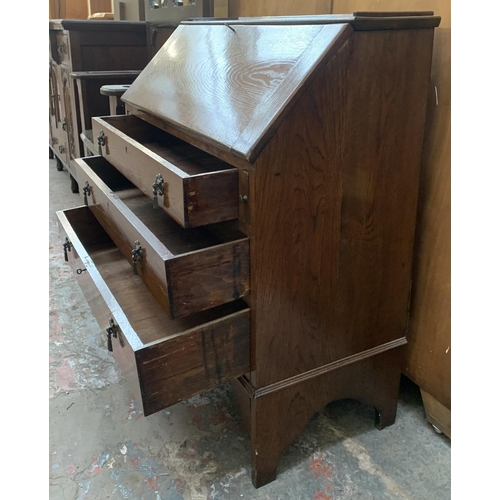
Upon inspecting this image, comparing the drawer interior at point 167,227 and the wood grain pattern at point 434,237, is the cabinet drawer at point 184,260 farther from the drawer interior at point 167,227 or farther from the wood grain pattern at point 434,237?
the wood grain pattern at point 434,237

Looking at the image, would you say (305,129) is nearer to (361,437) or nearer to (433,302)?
(433,302)

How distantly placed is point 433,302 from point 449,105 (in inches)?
20.3

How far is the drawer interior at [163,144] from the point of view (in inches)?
56.8

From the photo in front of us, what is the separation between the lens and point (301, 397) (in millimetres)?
→ 1277

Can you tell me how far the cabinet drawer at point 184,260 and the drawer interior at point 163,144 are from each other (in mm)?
200

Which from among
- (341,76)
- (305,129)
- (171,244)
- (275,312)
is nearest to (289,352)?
(275,312)

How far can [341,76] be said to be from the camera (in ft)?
3.32

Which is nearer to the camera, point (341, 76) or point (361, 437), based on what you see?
point (341, 76)

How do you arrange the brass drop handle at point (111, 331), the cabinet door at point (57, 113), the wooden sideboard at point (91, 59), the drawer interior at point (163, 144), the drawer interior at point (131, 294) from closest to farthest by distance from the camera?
1. the brass drop handle at point (111, 331)
2. the drawer interior at point (131, 294)
3. the drawer interior at point (163, 144)
4. the wooden sideboard at point (91, 59)
5. the cabinet door at point (57, 113)

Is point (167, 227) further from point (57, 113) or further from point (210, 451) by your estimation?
point (57, 113)

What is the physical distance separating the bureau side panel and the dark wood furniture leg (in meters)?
0.04

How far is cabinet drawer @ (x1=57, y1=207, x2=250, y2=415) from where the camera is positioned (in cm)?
102

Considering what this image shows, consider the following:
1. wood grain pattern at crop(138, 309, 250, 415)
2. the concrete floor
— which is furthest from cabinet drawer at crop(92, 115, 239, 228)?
the concrete floor

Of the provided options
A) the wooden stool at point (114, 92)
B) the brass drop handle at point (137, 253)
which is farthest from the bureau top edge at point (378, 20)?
the wooden stool at point (114, 92)
